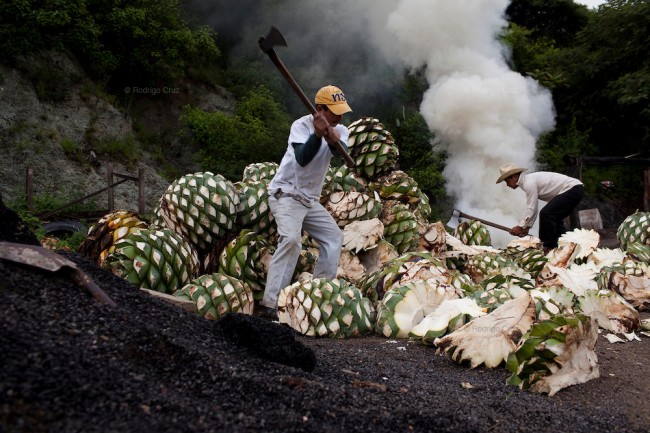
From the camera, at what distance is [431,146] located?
13680 millimetres

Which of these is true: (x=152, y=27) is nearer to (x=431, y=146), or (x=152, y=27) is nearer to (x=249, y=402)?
(x=431, y=146)

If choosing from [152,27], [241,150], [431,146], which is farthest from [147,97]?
[431,146]

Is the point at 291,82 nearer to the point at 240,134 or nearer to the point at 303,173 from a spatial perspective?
the point at 303,173

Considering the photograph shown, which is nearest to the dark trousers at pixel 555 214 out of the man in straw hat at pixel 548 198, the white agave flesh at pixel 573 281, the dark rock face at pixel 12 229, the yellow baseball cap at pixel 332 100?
the man in straw hat at pixel 548 198

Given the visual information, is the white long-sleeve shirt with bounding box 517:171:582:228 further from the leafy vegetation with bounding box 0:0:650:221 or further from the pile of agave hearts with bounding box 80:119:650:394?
the leafy vegetation with bounding box 0:0:650:221

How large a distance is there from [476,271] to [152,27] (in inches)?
437

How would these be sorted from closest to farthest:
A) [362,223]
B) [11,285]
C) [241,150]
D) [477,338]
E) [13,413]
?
1. [13,413]
2. [11,285]
3. [477,338]
4. [362,223]
5. [241,150]

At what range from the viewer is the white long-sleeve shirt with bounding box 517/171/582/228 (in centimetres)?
787

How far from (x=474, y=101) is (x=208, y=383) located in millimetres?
12260

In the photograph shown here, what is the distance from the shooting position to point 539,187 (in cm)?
799

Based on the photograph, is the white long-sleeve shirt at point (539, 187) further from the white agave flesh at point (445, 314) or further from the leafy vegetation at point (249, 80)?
the leafy vegetation at point (249, 80)

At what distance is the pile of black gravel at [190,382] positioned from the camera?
1338 millimetres

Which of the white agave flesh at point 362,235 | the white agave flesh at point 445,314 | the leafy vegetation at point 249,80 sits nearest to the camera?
the white agave flesh at point 445,314

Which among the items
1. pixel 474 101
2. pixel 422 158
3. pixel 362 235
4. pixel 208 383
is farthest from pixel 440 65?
pixel 208 383
